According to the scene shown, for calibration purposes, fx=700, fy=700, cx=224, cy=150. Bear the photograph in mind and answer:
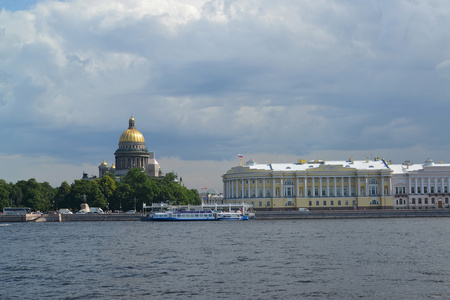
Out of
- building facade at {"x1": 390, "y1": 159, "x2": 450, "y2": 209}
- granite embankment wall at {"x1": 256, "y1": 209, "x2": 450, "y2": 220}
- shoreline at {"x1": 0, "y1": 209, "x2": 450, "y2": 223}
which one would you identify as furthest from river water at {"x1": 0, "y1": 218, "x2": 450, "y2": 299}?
building facade at {"x1": 390, "y1": 159, "x2": 450, "y2": 209}

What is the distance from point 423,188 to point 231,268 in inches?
3685

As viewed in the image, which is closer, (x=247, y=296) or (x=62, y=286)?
(x=247, y=296)

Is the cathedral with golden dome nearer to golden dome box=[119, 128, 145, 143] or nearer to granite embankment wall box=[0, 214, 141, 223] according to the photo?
golden dome box=[119, 128, 145, 143]

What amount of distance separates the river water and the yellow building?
6477 cm

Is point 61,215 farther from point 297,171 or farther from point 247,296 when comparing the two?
point 247,296

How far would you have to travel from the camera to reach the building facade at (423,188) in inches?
4867

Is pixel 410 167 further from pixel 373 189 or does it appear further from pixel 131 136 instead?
pixel 131 136

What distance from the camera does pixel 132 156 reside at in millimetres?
185875

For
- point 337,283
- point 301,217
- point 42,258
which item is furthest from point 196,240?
point 301,217

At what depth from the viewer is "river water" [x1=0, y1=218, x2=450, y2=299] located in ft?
99.6

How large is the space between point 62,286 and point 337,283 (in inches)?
502

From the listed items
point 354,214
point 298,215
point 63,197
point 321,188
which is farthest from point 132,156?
point 354,214

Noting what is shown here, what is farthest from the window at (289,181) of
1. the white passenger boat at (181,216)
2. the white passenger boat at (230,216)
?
the white passenger boat at (181,216)

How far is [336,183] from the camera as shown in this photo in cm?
12344
